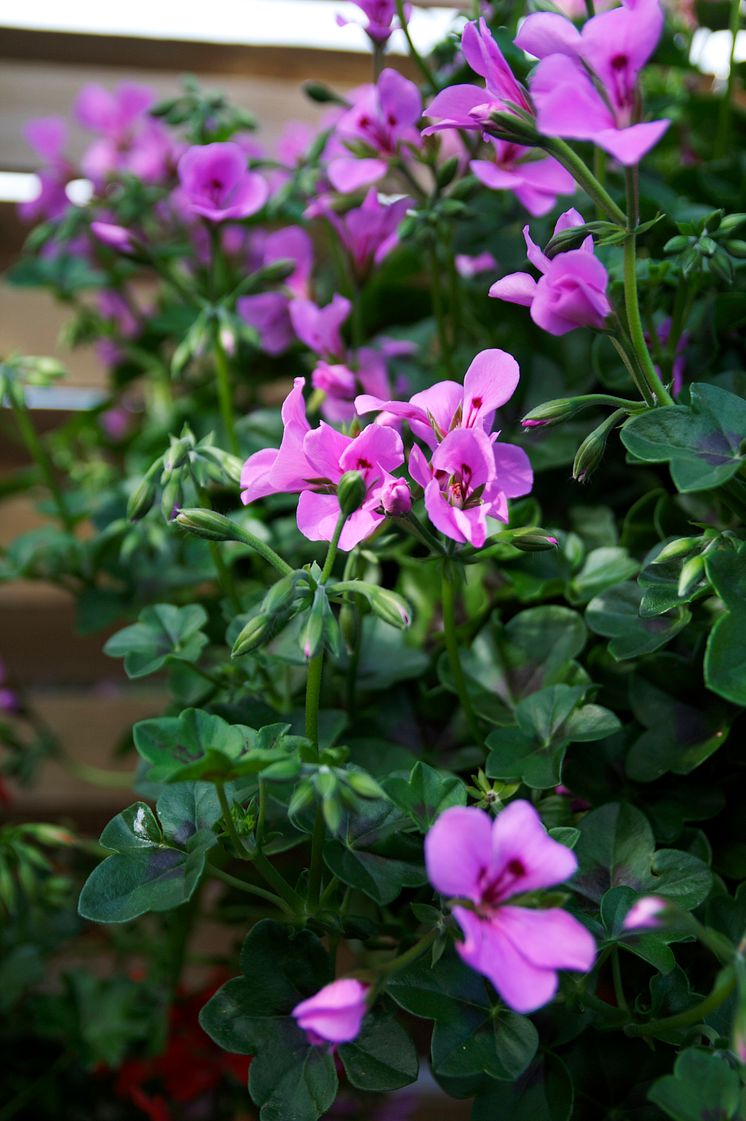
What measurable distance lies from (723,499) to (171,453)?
31 cm

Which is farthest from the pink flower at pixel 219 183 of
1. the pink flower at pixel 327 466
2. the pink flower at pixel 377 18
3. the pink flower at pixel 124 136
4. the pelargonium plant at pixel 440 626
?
the pink flower at pixel 124 136

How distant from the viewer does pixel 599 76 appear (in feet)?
1.55

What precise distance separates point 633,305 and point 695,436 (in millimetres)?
69

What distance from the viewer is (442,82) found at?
0.83m

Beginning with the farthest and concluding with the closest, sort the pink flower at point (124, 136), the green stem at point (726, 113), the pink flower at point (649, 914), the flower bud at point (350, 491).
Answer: the pink flower at point (124, 136) < the green stem at point (726, 113) < the flower bud at point (350, 491) < the pink flower at point (649, 914)

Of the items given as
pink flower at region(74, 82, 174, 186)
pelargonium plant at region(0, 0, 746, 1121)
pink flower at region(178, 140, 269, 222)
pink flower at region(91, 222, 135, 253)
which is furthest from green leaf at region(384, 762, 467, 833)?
pink flower at region(74, 82, 174, 186)

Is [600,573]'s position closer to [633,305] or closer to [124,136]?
[633,305]

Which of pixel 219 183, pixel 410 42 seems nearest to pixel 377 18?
pixel 410 42

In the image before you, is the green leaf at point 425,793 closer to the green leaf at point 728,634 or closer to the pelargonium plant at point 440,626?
the pelargonium plant at point 440,626

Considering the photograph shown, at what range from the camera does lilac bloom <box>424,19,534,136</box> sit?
514mm

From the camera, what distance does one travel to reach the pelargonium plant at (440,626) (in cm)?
48

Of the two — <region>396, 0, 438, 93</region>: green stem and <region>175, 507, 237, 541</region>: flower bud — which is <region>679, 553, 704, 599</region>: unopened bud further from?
<region>396, 0, 438, 93</region>: green stem

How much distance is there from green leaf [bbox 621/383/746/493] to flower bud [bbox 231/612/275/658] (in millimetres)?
186

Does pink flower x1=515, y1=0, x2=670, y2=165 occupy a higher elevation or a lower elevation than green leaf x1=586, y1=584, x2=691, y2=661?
higher
